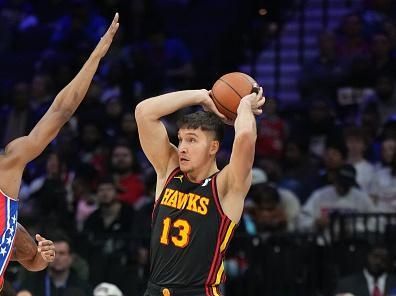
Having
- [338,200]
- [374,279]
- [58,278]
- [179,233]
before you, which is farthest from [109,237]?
[179,233]

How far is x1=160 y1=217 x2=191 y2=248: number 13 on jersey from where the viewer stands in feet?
25.0

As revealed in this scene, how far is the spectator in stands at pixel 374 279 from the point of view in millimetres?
11406

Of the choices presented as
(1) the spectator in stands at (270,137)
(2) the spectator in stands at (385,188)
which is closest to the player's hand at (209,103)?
(2) the spectator in stands at (385,188)

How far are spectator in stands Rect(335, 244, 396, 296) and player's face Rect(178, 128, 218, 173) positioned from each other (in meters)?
4.05

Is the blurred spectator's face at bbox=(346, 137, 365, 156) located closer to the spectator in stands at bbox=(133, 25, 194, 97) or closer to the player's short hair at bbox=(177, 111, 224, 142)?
the spectator in stands at bbox=(133, 25, 194, 97)

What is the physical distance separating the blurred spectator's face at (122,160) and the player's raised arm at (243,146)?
594 centimetres

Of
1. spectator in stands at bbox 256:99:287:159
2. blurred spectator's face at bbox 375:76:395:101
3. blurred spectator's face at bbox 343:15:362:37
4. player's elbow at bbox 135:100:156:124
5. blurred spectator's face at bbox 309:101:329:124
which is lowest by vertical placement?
player's elbow at bbox 135:100:156:124

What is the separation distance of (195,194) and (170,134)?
6.69 meters

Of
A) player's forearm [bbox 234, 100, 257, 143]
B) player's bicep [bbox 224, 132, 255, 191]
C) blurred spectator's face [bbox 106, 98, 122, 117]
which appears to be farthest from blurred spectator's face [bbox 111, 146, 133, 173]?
player's forearm [bbox 234, 100, 257, 143]

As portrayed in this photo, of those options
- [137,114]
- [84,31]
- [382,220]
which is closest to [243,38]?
[84,31]

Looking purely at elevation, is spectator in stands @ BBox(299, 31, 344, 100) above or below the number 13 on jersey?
above

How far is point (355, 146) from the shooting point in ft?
44.5

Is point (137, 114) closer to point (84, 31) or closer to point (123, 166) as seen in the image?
point (123, 166)

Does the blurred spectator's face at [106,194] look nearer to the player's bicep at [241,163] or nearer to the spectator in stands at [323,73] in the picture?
the spectator in stands at [323,73]
